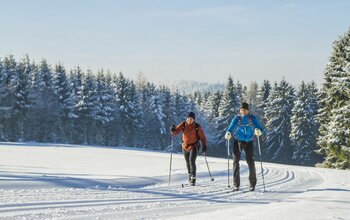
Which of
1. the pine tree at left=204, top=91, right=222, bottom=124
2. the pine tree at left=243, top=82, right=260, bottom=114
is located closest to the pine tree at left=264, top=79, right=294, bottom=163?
the pine tree at left=243, top=82, right=260, bottom=114

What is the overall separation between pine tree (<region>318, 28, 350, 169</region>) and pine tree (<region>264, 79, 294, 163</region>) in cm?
3677

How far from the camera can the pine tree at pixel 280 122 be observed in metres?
73.8

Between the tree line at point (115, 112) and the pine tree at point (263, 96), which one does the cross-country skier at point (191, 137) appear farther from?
the pine tree at point (263, 96)

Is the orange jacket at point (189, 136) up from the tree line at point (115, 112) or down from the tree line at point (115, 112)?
down

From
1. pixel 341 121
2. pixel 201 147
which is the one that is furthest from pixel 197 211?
pixel 341 121

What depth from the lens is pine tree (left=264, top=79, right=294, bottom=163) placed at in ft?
242

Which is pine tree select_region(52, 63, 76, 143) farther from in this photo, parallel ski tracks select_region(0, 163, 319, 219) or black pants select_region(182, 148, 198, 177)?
parallel ski tracks select_region(0, 163, 319, 219)

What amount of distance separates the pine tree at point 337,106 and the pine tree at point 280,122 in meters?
36.8

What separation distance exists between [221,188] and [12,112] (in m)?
56.3

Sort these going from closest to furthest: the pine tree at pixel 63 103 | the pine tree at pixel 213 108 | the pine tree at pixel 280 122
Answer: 1. the pine tree at pixel 63 103
2. the pine tree at pixel 280 122
3. the pine tree at pixel 213 108

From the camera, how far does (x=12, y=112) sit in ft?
203

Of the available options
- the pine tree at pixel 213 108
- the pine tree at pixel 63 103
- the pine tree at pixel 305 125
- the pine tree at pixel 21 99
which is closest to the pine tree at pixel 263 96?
the pine tree at pixel 213 108

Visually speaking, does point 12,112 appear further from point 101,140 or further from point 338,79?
point 338,79

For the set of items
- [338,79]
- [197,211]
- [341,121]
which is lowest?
[197,211]
